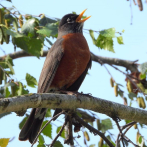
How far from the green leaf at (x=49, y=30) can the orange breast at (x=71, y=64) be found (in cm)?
50

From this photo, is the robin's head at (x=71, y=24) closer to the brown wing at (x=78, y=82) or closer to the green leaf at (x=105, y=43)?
the brown wing at (x=78, y=82)

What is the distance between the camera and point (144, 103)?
459cm

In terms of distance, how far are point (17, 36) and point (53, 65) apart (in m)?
0.82

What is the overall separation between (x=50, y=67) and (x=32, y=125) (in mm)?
851

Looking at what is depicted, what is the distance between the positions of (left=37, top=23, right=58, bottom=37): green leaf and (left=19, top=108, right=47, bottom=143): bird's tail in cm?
88

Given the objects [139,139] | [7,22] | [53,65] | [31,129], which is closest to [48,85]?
[53,65]

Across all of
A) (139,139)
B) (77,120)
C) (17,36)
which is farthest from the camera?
(139,139)

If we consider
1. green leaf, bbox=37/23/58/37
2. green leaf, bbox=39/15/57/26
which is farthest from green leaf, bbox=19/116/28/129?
green leaf, bbox=39/15/57/26

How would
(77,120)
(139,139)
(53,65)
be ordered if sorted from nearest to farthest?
(77,120)
(139,139)
(53,65)

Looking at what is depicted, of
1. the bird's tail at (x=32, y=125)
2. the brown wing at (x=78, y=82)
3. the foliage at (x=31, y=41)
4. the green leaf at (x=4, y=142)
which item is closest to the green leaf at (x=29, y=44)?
the foliage at (x=31, y=41)

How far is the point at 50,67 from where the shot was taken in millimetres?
4367

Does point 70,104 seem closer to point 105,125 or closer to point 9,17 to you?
point 105,125

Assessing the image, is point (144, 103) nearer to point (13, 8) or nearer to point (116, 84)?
point (116, 84)

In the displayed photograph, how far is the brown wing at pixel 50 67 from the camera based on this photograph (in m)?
4.18
